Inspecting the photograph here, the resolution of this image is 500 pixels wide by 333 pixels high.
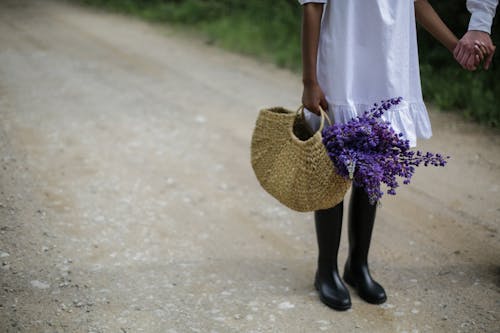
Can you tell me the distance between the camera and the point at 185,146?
433cm

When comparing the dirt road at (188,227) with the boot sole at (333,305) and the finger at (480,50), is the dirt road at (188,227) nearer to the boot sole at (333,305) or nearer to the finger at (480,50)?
the boot sole at (333,305)

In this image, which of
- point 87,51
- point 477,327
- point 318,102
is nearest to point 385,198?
point 477,327

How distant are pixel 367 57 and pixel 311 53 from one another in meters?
0.23

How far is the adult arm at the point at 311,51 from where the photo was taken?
203 cm

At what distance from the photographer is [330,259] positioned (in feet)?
8.13

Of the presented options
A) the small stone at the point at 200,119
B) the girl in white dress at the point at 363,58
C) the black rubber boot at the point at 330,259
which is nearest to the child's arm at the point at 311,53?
the girl in white dress at the point at 363,58

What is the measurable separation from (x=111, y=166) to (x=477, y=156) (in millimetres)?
2780

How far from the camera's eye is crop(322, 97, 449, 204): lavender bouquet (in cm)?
203

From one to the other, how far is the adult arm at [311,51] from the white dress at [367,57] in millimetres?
30

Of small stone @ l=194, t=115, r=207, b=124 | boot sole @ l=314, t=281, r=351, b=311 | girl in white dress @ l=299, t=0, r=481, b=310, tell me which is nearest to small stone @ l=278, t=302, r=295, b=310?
boot sole @ l=314, t=281, r=351, b=311

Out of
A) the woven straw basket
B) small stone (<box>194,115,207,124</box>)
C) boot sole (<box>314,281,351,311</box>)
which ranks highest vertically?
the woven straw basket

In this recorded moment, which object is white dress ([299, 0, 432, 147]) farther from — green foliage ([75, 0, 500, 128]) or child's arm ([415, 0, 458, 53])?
green foliage ([75, 0, 500, 128])

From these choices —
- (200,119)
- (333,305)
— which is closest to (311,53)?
(333,305)

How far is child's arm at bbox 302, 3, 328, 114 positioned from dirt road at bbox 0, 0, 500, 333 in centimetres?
97
